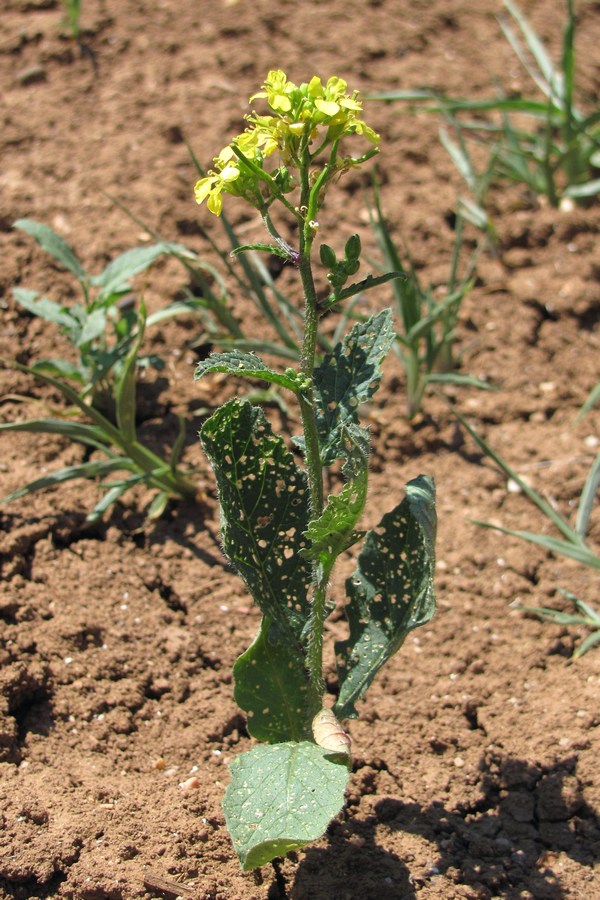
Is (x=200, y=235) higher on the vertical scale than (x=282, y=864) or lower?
higher

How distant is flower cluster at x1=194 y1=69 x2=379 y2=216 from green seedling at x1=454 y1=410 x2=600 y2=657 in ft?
3.37

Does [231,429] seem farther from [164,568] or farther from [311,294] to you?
[164,568]

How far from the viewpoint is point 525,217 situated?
3969 mm

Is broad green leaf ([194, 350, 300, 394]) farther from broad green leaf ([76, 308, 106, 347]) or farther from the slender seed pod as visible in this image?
broad green leaf ([76, 308, 106, 347])

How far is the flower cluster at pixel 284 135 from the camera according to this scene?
1.85m

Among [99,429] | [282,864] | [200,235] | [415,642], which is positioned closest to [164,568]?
[99,429]

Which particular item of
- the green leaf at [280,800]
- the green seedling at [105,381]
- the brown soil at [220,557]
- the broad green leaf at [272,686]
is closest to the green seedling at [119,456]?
the green seedling at [105,381]

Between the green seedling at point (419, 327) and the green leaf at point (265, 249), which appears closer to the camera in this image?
the green leaf at point (265, 249)

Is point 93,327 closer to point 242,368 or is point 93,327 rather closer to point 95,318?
point 95,318

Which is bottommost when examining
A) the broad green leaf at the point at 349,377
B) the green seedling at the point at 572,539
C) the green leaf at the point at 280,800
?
the green seedling at the point at 572,539

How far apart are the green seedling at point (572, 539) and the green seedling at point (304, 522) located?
547 millimetres

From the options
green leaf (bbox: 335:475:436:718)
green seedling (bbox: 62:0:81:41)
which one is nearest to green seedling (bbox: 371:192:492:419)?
green leaf (bbox: 335:475:436:718)

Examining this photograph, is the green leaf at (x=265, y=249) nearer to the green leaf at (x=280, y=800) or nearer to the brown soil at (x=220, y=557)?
the green leaf at (x=280, y=800)

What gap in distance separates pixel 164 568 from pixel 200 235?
148cm
